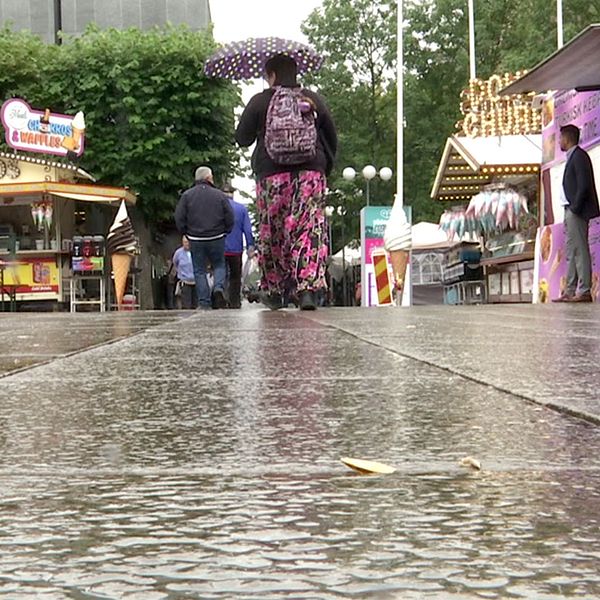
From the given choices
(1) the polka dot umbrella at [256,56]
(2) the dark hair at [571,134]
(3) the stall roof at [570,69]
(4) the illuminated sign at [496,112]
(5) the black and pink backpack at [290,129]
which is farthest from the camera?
(4) the illuminated sign at [496,112]

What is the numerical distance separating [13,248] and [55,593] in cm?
2424

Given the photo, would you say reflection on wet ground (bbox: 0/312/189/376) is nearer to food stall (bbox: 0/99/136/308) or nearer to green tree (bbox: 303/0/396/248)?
food stall (bbox: 0/99/136/308)

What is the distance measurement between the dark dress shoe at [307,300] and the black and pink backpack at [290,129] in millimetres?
967

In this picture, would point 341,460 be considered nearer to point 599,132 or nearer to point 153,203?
point 599,132

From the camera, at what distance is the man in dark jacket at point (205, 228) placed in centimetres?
1170

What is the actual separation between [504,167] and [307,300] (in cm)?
1036

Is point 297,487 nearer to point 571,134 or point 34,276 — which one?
point 571,134

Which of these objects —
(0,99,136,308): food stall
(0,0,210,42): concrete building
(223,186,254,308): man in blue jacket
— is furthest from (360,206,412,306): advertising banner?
(0,0,210,42): concrete building

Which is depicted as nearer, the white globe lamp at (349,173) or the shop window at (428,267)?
the shop window at (428,267)

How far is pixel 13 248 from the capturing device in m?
24.2

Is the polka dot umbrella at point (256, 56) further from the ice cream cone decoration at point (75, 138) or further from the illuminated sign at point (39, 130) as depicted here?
the ice cream cone decoration at point (75, 138)

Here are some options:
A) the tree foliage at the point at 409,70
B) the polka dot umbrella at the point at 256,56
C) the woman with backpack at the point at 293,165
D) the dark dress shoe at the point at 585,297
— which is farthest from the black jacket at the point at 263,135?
the tree foliage at the point at 409,70

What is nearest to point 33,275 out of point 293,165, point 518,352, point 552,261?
point 552,261

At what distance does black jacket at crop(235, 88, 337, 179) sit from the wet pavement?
5.44 meters
